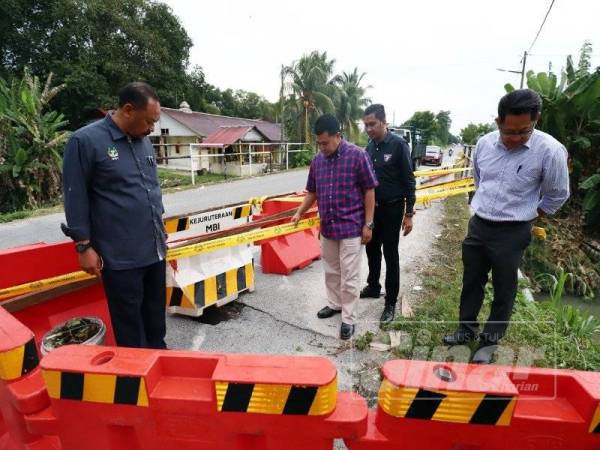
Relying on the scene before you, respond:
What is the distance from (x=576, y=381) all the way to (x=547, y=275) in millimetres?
5533

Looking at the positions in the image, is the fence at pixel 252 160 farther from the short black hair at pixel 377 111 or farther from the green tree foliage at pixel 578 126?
the short black hair at pixel 377 111

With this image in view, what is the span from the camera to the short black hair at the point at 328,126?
117 inches

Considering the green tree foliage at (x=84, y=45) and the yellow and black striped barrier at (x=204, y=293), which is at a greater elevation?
the green tree foliage at (x=84, y=45)

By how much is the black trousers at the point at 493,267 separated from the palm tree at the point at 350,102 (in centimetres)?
3248

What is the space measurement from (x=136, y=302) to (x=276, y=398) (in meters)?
1.38

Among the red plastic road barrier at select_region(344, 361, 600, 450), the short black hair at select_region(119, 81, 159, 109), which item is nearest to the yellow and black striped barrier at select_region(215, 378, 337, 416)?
the red plastic road barrier at select_region(344, 361, 600, 450)

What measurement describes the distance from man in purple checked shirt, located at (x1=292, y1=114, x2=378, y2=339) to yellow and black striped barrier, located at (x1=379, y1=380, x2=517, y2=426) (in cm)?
180

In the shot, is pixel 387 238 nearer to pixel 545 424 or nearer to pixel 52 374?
pixel 545 424

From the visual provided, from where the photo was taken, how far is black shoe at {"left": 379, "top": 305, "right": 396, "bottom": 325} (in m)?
3.48

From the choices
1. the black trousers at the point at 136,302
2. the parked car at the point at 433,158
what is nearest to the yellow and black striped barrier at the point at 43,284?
the black trousers at the point at 136,302

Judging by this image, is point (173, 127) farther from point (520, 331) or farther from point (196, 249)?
point (520, 331)

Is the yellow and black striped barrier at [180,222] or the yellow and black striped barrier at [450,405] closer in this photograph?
the yellow and black striped barrier at [450,405]

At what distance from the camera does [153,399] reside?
145 centimetres

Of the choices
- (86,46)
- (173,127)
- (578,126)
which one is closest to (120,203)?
(578,126)
